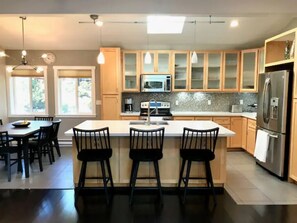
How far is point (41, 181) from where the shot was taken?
4047 millimetres

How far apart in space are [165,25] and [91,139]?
3.21 metres

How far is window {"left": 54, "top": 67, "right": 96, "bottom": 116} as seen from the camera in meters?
6.41

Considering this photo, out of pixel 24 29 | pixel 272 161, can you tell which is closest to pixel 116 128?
pixel 272 161

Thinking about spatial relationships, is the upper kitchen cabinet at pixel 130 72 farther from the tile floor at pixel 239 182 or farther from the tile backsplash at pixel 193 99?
the tile floor at pixel 239 182

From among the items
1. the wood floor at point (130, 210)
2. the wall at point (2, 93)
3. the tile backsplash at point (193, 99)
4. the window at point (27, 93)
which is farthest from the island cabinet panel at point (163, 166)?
the wall at point (2, 93)

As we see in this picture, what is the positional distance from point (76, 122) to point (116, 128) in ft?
10.2

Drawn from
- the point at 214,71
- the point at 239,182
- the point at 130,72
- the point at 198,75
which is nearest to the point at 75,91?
the point at 130,72

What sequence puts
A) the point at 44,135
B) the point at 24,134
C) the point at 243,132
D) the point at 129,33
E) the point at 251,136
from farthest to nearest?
the point at 243,132 → the point at 129,33 → the point at 251,136 → the point at 44,135 → the point at 24,134

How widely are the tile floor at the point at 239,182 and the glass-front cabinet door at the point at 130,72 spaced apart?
2.33 meters

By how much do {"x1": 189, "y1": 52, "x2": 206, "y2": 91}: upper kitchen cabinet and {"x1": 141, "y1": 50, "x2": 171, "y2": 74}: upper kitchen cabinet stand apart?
0.62m

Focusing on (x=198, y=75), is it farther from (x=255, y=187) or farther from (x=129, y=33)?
(x=255, y=187)

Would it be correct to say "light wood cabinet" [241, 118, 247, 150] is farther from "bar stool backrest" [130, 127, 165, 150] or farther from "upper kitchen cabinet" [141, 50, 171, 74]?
"bar stool backrest" [130, 127, 165, 150]

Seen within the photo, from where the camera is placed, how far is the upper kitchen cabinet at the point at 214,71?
6172 mm

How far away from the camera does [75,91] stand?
655 centimetres
